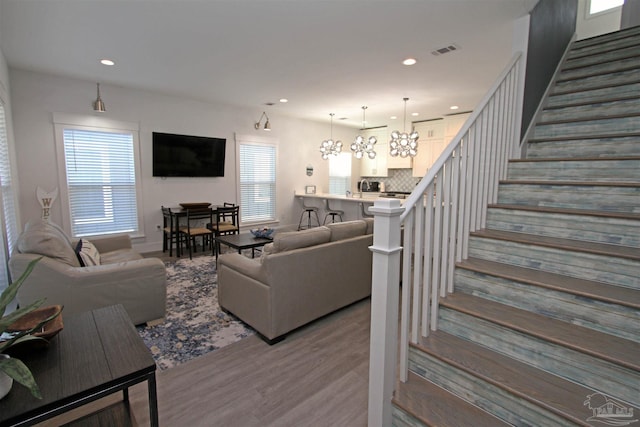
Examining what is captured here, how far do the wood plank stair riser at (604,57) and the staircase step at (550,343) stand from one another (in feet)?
10.2

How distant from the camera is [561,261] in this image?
1860mm

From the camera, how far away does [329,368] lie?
2.28 metres

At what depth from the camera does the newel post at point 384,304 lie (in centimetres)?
147

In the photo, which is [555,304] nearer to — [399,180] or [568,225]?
[568,225]

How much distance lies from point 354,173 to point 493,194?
22.7 ft

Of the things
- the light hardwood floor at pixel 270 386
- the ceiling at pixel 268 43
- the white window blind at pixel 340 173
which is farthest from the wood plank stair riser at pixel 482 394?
the white window blind at pixel 340 173

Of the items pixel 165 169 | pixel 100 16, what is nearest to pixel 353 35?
pixel 100 16

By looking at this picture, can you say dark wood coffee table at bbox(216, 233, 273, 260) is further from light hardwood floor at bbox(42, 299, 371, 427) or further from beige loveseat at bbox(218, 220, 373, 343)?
light hardwood floor at bbox(42, 299, 371, 427)

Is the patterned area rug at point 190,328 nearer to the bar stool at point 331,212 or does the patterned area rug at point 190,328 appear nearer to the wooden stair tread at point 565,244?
the wooden stair tread at point 565,244

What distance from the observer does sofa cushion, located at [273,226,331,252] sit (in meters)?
2.59

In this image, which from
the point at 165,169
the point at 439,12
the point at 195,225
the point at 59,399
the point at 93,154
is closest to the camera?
the point at 59,399

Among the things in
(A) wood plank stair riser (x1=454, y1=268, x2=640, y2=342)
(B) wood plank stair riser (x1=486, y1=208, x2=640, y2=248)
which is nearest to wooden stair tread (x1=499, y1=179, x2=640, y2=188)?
(B) wood plank stair riser (x1=486, y1=208, x2=640, y2=248)

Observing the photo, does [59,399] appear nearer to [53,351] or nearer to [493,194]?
[53,351]

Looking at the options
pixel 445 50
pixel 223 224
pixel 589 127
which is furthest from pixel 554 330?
pixel 223 224
